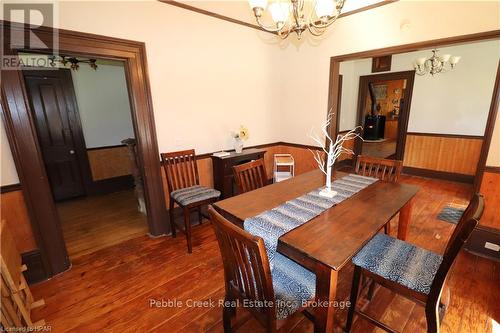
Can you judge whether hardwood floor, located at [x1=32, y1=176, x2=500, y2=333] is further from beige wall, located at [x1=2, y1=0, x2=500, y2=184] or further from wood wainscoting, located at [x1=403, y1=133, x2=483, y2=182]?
wood wainscoting, located at [x1=403, y1=133, x2=483, y2=182]

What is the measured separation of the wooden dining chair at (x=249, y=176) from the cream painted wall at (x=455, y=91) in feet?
11.9

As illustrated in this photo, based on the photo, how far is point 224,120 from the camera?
317 centimetres

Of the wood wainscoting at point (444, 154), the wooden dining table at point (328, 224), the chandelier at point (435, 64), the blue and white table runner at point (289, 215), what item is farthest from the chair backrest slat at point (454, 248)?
the wood wainscoting at point (444, 154)

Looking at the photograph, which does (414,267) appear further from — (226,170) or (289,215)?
(226,170)

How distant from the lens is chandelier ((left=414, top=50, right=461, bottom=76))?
12.2 ft

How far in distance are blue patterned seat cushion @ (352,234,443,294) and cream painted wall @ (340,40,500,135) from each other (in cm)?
411

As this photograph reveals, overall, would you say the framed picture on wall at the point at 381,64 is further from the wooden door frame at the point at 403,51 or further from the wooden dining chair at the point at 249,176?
the wooden dining chair at the point at 249,176

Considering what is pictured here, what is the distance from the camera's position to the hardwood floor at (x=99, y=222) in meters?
2.62

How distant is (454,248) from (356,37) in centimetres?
270

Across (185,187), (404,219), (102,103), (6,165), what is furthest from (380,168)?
(102,103)

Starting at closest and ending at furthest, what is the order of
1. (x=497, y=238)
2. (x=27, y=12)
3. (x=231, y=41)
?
(x=27, y=12) < (x=497, y=238) < (x=231, y=41)

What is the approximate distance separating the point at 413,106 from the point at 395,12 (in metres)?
2.83

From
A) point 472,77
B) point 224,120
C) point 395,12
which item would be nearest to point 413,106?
point 472,77

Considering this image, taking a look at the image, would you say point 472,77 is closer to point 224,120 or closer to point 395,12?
point 395,12
